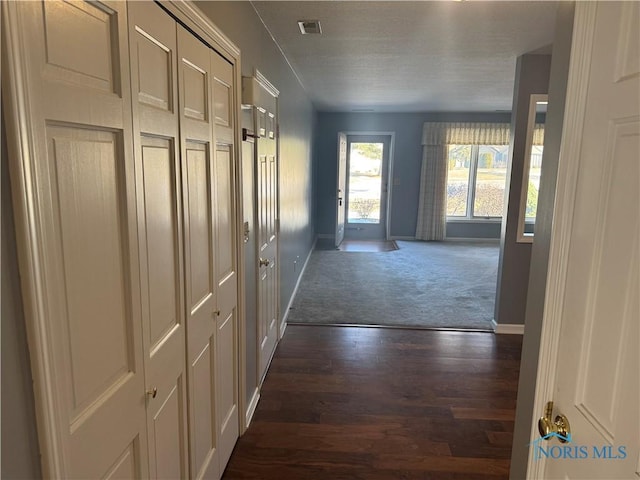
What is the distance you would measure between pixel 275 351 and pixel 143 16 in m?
2.75

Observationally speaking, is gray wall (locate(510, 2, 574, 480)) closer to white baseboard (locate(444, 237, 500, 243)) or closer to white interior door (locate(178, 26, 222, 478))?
white interior door (locate(178, 26, 222, 478))

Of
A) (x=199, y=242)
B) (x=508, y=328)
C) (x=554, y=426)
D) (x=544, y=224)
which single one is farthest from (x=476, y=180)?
(x=554, y=426)

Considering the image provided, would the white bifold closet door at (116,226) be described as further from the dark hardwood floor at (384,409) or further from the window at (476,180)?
the window at (476,180)

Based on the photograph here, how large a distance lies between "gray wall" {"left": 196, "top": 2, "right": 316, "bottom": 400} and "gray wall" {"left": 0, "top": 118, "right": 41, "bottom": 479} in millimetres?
1165

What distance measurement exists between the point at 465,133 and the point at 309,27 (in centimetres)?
567

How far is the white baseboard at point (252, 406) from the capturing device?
2.48 m

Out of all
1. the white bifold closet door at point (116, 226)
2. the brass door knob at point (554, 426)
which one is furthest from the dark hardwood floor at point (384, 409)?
the brass door knob at point (554, 426)

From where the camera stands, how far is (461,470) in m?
2.15

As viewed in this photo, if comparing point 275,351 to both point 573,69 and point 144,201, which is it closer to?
point 144,201

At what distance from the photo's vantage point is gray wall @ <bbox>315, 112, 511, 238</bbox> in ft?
25.9

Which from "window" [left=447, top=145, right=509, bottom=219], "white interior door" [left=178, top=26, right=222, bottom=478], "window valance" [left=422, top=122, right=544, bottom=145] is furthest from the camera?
"window" [left=447, top=145, right=509, bottom=219]

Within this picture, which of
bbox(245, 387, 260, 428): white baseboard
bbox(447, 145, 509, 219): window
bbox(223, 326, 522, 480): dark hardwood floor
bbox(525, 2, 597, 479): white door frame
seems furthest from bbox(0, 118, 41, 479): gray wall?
bbox(447, 145, 509, 219): window

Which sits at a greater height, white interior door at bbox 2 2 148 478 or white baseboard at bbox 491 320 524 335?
white interior door at bbox 2 2 148 478

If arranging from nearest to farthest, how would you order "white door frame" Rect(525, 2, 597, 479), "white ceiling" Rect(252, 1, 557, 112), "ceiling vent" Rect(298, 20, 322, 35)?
1. "white door frame" Rect(525, 2, 597, 479)
2. "white ceiling" Rect(252, 1, 557, 112)
3. "ceiling vent" Rect(298, 20, 322, 35)
